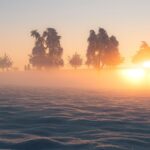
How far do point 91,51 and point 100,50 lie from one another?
246 cm

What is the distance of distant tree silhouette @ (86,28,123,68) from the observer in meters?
98.5

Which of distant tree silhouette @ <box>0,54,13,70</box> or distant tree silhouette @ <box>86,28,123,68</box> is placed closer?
distant tree silhouette @ <box>86,28,123,68</box>

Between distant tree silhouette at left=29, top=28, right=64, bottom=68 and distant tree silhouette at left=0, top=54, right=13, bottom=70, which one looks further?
distant tree silhouette at left=0, top=54, right=13, bottom=70

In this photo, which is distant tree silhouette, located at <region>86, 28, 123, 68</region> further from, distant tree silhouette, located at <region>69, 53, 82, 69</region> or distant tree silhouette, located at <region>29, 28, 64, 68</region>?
distant tree silhouette, located at <region>69, 53, 82, 69</region>

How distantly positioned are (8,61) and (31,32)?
58020 millimetres

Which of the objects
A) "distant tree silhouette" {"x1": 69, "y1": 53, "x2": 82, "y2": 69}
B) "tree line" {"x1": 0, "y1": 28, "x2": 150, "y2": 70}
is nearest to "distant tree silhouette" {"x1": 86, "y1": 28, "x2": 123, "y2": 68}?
"tree line" {"x1": 0, "y1": 28, "x2": 150, "y2": 70}

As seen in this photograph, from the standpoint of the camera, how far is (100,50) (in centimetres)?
9906

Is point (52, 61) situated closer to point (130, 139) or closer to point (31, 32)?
point (31, 32)

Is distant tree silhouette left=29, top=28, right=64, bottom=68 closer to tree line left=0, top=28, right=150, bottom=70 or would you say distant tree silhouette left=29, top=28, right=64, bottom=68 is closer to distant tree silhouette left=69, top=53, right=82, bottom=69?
tree line left=0, top=28, right=150, bottom=70

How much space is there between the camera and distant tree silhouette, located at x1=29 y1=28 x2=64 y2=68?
104 metres

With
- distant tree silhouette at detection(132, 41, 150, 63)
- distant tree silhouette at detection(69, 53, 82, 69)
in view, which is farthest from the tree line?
distant tree silhouette at detection(69, 53, 82, 69)

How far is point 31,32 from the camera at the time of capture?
105938 millimetres

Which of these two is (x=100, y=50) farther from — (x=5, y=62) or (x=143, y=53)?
(x=5, y=62)

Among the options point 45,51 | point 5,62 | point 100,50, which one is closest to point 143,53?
point 100,50
